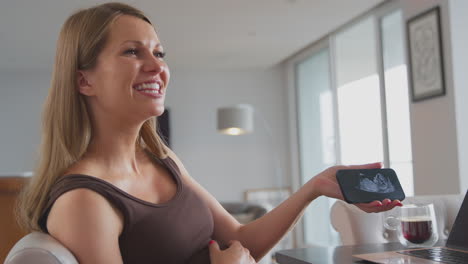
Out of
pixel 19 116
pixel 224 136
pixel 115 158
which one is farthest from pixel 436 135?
pixel 19 116

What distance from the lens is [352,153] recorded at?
6078mm

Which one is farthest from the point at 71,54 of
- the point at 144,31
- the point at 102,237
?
the point at 102,237

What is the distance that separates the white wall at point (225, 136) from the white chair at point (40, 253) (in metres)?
6.65

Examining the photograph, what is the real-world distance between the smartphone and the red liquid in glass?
0.14 m

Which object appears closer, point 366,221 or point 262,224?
point 262,224

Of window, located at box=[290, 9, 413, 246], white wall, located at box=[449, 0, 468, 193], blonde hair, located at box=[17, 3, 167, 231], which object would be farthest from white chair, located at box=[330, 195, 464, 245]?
window, located at box=[290, 9, 413, 246]

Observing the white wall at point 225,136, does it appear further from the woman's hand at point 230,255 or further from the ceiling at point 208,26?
the woman's hand at point 230,255

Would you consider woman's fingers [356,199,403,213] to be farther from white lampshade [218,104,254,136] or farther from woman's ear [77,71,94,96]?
white lampshade [218,104,254,136]

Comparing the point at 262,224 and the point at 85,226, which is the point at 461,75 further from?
the point at 85,226

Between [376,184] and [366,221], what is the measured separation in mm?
653

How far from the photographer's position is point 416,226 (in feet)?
4.57

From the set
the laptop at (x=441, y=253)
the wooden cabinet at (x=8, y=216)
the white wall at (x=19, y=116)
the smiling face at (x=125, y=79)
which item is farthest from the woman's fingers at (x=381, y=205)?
the white wall at (x=19, y=116)

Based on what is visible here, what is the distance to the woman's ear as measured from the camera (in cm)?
135

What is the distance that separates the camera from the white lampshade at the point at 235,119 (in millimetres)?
6031
